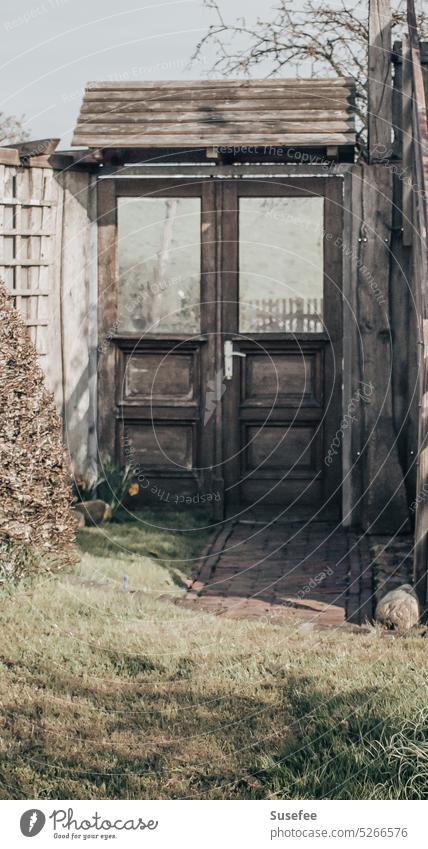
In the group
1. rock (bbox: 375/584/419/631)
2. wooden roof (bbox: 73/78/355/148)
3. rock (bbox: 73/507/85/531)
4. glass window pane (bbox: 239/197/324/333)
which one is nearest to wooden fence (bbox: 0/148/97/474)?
→ wooden roof (bbox: 73/78/355/148)

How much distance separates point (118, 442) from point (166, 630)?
3.88 m

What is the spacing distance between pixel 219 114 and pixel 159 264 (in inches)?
53.8

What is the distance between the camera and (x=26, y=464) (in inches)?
261

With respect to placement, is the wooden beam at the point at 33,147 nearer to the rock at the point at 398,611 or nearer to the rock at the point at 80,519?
the rock at the point at 80,519

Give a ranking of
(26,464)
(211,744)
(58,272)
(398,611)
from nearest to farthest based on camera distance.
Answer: (211,744), (398,611), (26,464), (58,272)

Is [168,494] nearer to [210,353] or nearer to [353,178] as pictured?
[210,353]

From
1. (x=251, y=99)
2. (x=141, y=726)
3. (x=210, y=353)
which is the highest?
(x=251, y=99)

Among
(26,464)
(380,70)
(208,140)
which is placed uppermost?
(380,70)

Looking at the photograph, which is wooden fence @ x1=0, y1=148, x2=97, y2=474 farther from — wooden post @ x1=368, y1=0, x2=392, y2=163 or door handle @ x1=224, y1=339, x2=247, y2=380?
wooden post @ x1=368, y1=0, x2=392, y2=163

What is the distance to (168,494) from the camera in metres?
9.78

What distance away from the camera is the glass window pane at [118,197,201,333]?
9.70 m

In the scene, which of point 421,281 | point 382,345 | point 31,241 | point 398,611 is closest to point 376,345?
point 382,345

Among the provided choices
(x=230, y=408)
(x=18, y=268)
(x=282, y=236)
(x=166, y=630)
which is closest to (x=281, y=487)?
(x=230, y=408)

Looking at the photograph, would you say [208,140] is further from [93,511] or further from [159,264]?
[93,511]
